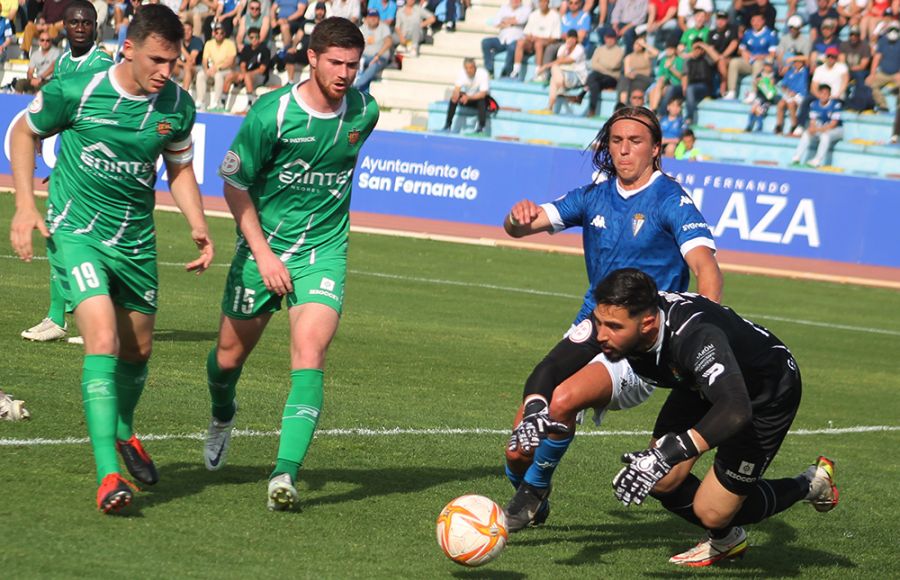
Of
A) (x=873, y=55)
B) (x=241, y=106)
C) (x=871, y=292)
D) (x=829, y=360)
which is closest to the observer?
(x=829, y=360)

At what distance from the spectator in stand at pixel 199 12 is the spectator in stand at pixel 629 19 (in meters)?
10.4

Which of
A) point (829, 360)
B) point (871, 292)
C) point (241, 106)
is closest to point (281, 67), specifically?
point (241, 106)

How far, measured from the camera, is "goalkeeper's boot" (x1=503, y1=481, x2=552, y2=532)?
6918 millimetres


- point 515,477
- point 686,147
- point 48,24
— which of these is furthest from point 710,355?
point 48,24

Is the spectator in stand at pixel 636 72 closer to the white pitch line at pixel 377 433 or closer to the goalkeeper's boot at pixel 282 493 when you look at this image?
the white pitch line at pixel 377 433

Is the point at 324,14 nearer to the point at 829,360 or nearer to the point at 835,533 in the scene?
the point at 829,360

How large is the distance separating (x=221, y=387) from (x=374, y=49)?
2508cm

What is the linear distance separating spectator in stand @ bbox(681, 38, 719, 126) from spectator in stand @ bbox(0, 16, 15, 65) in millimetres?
17181

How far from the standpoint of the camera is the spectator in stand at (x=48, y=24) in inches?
1185

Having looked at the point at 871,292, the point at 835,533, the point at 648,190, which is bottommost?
the point at 871,292

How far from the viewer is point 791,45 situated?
27.9 meters

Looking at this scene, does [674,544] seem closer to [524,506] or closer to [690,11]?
[524,506]

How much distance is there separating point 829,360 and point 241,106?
19630 millimetres

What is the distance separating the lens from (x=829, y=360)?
1503cm
